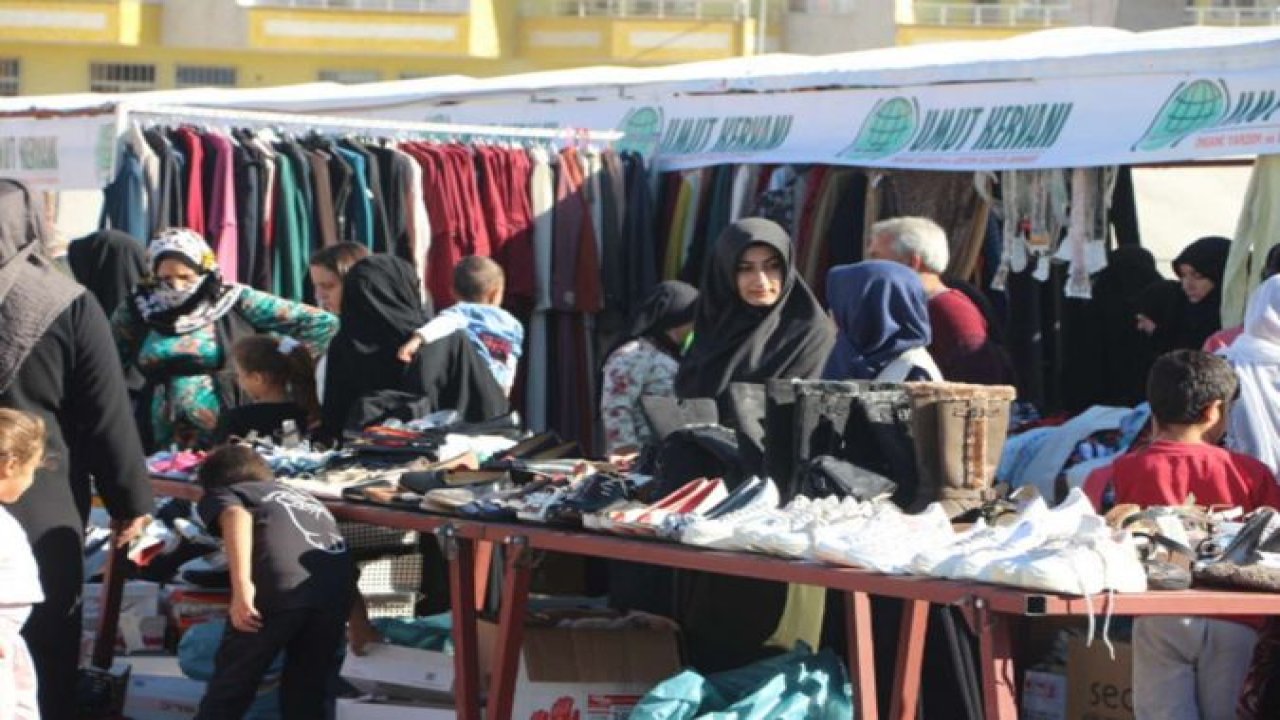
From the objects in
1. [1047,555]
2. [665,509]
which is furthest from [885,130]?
[1047,555]

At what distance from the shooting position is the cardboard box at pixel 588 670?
6363 millimetres

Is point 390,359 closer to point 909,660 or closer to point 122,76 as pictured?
point 909,660

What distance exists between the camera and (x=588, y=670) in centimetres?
640

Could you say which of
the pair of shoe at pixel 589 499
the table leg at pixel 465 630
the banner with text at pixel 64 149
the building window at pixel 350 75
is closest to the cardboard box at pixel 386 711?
the table leg at pixel 465 630

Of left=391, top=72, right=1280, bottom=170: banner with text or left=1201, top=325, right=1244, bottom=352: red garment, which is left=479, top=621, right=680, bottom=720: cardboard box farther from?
left=391, top=72, right=1280, bottom=170: banner with text

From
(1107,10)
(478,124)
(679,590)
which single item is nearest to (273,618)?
(679,590)

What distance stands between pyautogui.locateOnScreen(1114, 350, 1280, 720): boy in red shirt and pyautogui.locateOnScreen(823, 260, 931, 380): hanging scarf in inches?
39.9

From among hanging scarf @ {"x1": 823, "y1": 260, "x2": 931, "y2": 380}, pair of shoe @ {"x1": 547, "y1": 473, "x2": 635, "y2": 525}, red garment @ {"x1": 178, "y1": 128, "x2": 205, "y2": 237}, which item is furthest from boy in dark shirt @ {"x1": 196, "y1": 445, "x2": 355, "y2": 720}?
red garment @ {"x1": 178, "y1": 128, "x2": 205, "y2": 237}

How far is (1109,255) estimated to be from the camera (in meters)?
9.49

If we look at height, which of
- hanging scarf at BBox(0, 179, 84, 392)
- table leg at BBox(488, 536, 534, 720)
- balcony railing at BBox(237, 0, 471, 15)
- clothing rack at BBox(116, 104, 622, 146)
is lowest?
table leg at BBox(488, 536, 534, 720)

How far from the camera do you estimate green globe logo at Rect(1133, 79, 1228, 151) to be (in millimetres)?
8141

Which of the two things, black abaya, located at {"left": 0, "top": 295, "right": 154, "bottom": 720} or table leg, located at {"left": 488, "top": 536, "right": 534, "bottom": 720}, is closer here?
black abaya, located at {"left": 0, "top": 295, "right": 154, "bottom": 720}

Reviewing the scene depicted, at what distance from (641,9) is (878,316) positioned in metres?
30.7

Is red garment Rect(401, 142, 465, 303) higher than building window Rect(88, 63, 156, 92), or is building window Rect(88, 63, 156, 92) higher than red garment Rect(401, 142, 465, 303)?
building window Rect(88, 63, 156, 92)
